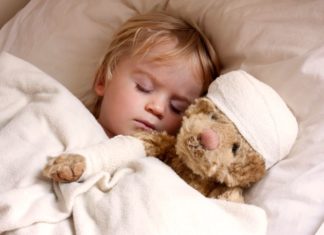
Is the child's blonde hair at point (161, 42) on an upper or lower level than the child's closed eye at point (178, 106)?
upper

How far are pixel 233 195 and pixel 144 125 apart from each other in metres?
0.27

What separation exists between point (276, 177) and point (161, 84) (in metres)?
0.33

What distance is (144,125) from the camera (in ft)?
3.41

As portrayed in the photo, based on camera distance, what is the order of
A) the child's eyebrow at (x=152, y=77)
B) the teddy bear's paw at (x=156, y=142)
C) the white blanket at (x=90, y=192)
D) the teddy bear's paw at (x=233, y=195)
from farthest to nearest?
1. the child's eyebrow at (x=152, y=77)
2. the teddy bear's paw at (x=156, y=142)
3. the teddy bear's paw at (x=233, y=195)
4. the white blanket at (x=90, y=192)

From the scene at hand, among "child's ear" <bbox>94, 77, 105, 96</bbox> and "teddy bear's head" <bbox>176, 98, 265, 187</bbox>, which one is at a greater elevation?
"teddy bear's head" <bbox>176, 98, 265, 187</bbox>

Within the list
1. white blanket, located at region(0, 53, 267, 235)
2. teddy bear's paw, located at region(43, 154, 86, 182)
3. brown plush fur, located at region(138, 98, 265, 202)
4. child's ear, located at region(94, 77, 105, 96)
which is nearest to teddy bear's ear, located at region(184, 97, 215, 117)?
brown plush fur, located at region(138, 98, 265, 202)

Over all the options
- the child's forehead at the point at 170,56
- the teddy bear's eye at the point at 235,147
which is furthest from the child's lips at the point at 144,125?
the teddy bear's eye at the point at 235,147

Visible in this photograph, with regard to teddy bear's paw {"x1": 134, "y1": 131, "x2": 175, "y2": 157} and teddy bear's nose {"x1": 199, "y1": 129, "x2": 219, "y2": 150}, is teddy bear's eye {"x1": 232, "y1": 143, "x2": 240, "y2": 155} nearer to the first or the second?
teddy bear's nose {"x1": 199, "y1": 129, "x2": 219, "y2": 150}

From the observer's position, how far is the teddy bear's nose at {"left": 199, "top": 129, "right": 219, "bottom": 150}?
0.82 meters

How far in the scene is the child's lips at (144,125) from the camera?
1.04m

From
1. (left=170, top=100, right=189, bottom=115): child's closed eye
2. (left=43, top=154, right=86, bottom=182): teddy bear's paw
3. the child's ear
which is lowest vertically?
the child's ear

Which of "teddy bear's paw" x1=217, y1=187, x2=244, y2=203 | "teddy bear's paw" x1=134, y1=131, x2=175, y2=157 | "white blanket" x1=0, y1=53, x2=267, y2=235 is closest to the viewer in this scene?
"white blanket" x1=0, y1=53, x2=267, y2=235

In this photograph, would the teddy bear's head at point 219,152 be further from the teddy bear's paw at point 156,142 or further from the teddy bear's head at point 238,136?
the teddy bear's paw at point 156,142

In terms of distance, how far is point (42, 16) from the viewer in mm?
1384
